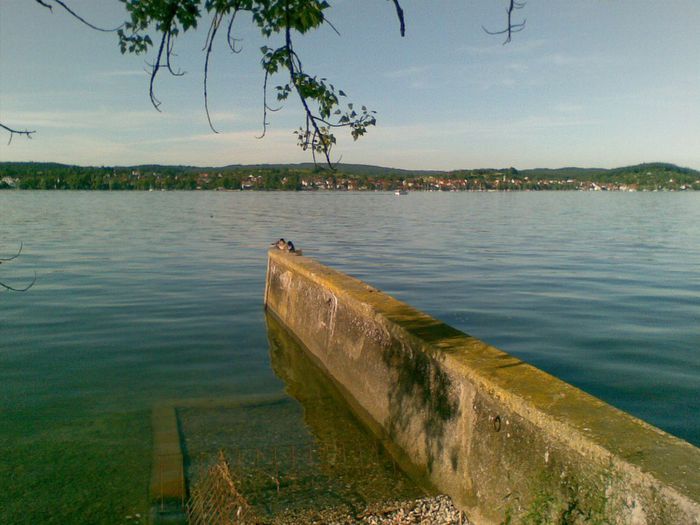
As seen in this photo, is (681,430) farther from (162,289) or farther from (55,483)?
(162,289)

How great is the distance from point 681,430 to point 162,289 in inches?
563

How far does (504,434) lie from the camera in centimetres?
447

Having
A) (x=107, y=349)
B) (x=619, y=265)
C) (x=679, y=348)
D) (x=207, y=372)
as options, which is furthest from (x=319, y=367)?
(x=619, y=265)

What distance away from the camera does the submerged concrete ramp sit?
3.42 metres

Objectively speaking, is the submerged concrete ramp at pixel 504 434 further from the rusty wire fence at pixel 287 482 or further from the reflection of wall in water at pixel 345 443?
the rusty wire fence at pixel 287 482

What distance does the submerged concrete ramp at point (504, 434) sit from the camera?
3.42 meters

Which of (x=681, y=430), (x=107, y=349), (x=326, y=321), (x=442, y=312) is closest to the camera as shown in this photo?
(x=681, y=430)

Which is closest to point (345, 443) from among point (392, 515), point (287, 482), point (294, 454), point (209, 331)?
point (294, 454)

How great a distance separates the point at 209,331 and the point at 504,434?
950 centimetres

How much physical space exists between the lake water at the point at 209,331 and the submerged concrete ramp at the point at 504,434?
269cm

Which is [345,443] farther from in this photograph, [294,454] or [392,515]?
[392,515]

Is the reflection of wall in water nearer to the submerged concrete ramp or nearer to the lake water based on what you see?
the submerged concrete ramp

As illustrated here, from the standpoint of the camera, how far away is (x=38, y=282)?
18.5 metres

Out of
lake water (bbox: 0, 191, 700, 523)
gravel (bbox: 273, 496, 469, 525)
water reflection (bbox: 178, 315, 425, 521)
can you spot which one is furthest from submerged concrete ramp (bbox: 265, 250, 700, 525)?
lake water (bbox: 0, 191, 700, 523)
